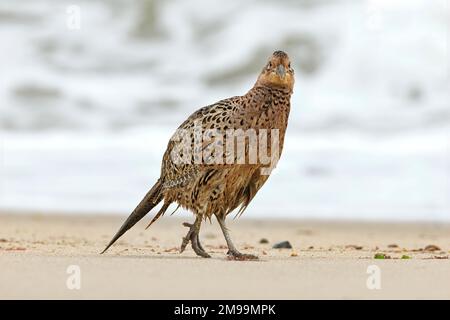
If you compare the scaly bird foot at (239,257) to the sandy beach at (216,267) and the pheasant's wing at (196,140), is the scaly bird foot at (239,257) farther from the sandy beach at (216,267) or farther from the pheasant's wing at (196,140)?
the pheasant's wing at (196,140)

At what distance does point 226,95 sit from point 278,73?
1383 cm

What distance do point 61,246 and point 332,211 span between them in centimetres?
622

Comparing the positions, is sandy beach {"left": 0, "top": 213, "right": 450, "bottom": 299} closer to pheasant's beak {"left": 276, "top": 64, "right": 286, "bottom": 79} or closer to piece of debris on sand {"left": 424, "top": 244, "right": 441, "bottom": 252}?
piece of debris on sand {"left": 424, "top": 244, "right": 441, "bottom": 252}

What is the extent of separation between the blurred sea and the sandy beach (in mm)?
3910

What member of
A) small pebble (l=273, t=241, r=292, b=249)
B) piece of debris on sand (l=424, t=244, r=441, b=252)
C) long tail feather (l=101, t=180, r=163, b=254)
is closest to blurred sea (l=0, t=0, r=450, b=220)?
piece of debris on sand (l=424, t=244, r=441, b=252)

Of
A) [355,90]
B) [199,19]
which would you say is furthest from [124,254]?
[199,19]

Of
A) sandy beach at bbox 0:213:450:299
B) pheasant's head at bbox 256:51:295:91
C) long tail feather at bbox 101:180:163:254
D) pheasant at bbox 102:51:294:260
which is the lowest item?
sandy beach at bbox 0:213:450:299

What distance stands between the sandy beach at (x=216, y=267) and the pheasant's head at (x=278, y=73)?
4.52 feet

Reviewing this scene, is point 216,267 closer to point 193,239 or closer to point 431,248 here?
point 193,239

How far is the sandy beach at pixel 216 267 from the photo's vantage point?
6477mm

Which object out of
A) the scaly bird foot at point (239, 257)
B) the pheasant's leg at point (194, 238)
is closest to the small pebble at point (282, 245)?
the pheasant's leg at point (194, 238)

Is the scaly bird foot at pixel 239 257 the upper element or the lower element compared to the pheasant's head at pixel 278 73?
lower

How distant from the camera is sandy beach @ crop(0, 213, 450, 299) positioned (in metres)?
6.48
